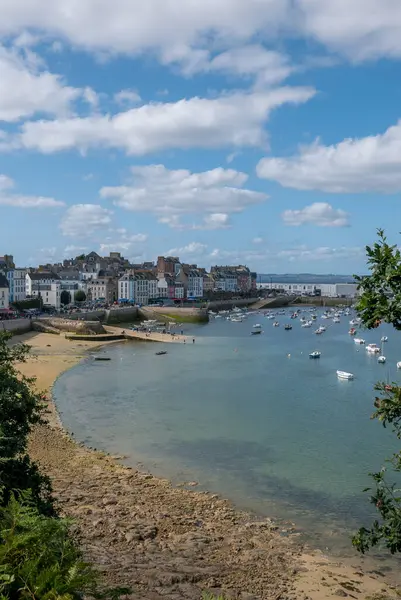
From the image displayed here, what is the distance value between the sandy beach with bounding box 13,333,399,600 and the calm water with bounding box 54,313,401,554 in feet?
→ 4.03

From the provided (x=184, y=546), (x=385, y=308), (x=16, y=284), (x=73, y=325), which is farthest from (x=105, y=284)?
(x=385, y=308)

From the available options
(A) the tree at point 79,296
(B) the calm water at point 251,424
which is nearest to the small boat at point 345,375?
(B) the calm water at point 251,424

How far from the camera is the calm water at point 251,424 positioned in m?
17.7

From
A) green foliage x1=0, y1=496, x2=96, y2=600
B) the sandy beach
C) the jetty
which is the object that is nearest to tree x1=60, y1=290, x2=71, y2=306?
the jetty

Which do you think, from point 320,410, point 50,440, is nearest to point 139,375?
point 320,410

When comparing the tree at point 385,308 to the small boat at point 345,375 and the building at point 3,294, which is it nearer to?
the small boat at point 345,375

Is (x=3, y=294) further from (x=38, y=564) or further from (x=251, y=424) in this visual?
(x=38, y=564)

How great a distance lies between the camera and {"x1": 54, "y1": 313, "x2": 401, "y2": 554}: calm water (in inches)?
696

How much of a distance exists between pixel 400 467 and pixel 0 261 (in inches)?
3593

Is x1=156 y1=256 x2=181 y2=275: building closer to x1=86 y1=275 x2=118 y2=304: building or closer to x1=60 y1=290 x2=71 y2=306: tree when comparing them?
x1=86 y1=275 x2=118 y2=304: building

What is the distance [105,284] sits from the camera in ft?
346

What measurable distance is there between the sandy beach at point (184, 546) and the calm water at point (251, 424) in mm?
1227

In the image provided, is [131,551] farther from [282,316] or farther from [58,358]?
[282,316]

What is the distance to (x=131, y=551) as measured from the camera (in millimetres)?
13102
